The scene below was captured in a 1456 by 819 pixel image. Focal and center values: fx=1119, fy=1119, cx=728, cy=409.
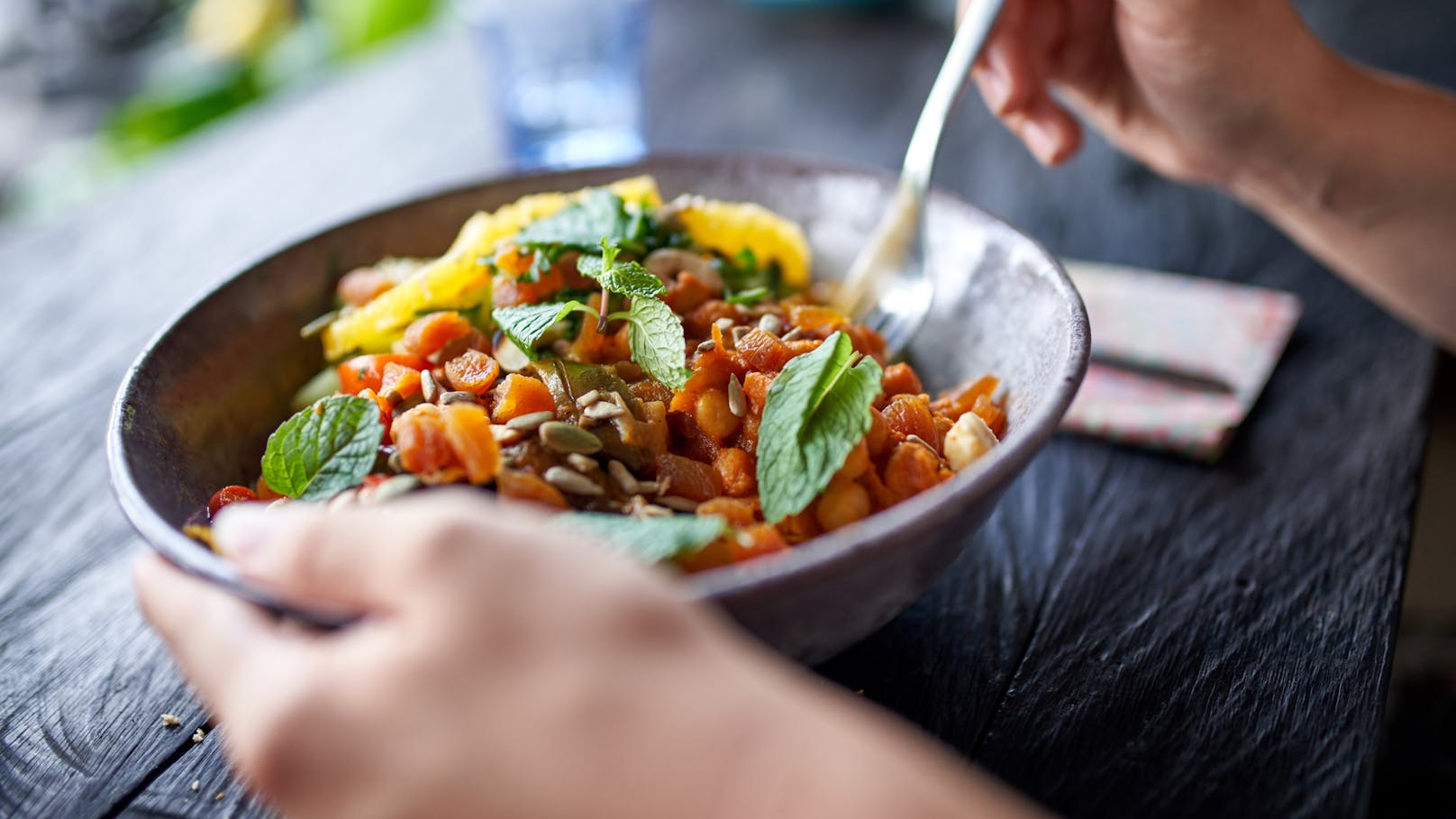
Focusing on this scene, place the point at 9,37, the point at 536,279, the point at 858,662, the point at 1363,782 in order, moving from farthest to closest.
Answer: the point at 9,37 < the point at 536,279 < the point at 858,662 < the point at 1363,782

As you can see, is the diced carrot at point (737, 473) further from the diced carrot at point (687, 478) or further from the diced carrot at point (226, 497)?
the diced carrot at point (226, 497)

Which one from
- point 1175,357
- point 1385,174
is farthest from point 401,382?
point 1385,174

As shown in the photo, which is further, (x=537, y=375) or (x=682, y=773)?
(x=537, y=375)

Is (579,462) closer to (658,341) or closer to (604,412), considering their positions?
(604,412)

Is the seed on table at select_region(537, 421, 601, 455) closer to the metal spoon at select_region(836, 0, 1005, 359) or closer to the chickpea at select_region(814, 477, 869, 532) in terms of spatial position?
the chickpea at select_region(814, 477, 869, 532)

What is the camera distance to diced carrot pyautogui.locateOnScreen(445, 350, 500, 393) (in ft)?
3.95

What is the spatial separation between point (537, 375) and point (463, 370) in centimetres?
8

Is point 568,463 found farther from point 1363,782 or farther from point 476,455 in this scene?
point 1363,782

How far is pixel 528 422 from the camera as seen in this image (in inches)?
43.6

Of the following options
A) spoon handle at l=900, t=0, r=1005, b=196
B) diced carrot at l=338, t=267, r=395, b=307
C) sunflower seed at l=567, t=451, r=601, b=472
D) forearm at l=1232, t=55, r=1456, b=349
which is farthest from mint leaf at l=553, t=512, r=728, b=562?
forearm at l=1232, t=55, r=1456, b=349

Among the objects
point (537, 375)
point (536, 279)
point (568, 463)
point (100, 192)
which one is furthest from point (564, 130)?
point (568, 463)

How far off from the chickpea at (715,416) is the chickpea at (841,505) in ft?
0.52

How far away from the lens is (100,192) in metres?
2.55

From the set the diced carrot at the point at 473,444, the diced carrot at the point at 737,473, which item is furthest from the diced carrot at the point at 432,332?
the diced carrot at the point at 737,473
